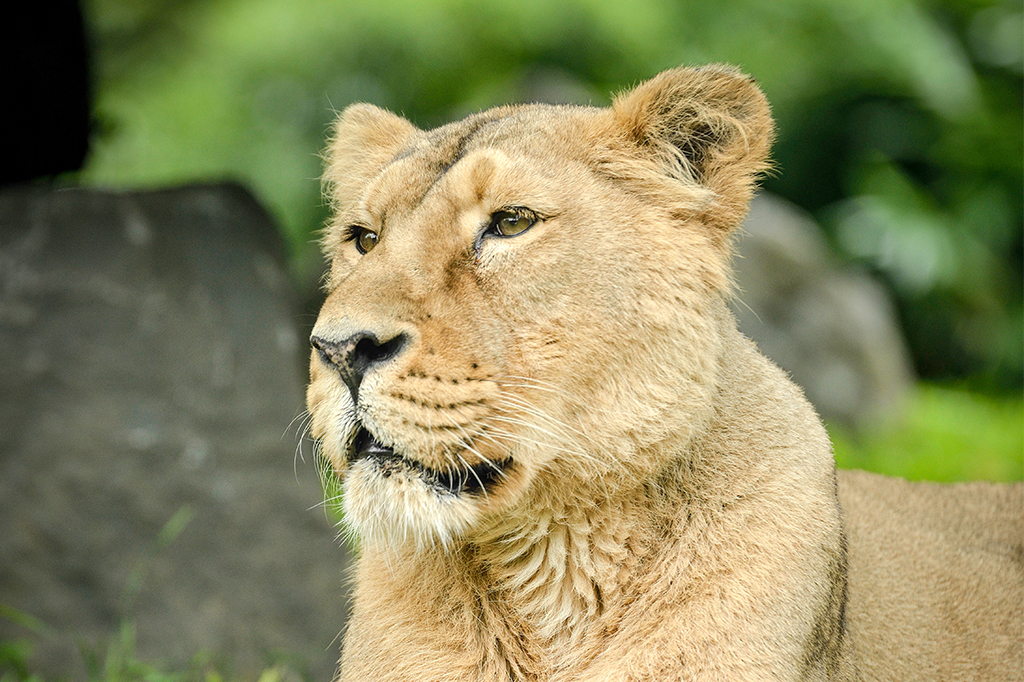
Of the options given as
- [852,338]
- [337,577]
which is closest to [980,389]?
[852,338]

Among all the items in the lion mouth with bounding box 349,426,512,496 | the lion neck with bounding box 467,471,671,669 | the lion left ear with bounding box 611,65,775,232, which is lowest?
the lion neck with bounding box 467,471,671,669

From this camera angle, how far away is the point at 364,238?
2904 mm

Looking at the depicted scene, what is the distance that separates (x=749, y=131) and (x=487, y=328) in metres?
0.89

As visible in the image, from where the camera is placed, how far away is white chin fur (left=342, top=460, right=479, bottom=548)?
225 centimetres

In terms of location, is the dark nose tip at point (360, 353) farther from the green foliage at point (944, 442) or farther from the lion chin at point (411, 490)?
the green foliage at point (944, 442)

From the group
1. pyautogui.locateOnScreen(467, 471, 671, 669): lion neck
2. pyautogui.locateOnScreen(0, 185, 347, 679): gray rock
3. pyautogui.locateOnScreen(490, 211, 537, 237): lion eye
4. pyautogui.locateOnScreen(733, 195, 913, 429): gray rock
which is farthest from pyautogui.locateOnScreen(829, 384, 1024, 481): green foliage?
pyautogui.locateOnScreen(490, 211, 537, 237): lion eye

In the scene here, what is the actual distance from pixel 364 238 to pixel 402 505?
94 centimetres

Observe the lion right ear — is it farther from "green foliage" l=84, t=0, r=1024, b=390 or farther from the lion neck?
"green foliage" l=84, t=0, r=1024, b=390

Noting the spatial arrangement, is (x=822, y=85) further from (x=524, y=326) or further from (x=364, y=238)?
(x=524, y=326)

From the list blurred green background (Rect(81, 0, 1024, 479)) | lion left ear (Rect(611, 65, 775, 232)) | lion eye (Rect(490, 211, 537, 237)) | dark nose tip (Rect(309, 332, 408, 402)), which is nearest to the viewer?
dark nose tip (Rect(309, 332, 408, 402))

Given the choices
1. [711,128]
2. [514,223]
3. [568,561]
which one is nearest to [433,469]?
[568,561]

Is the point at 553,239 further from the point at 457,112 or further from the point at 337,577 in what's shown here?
the point at 457,112

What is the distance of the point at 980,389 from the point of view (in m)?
10.4

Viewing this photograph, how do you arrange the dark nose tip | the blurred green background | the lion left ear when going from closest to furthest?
1. the dark nose tip
2. the lion left ear
3. the blurred green background
